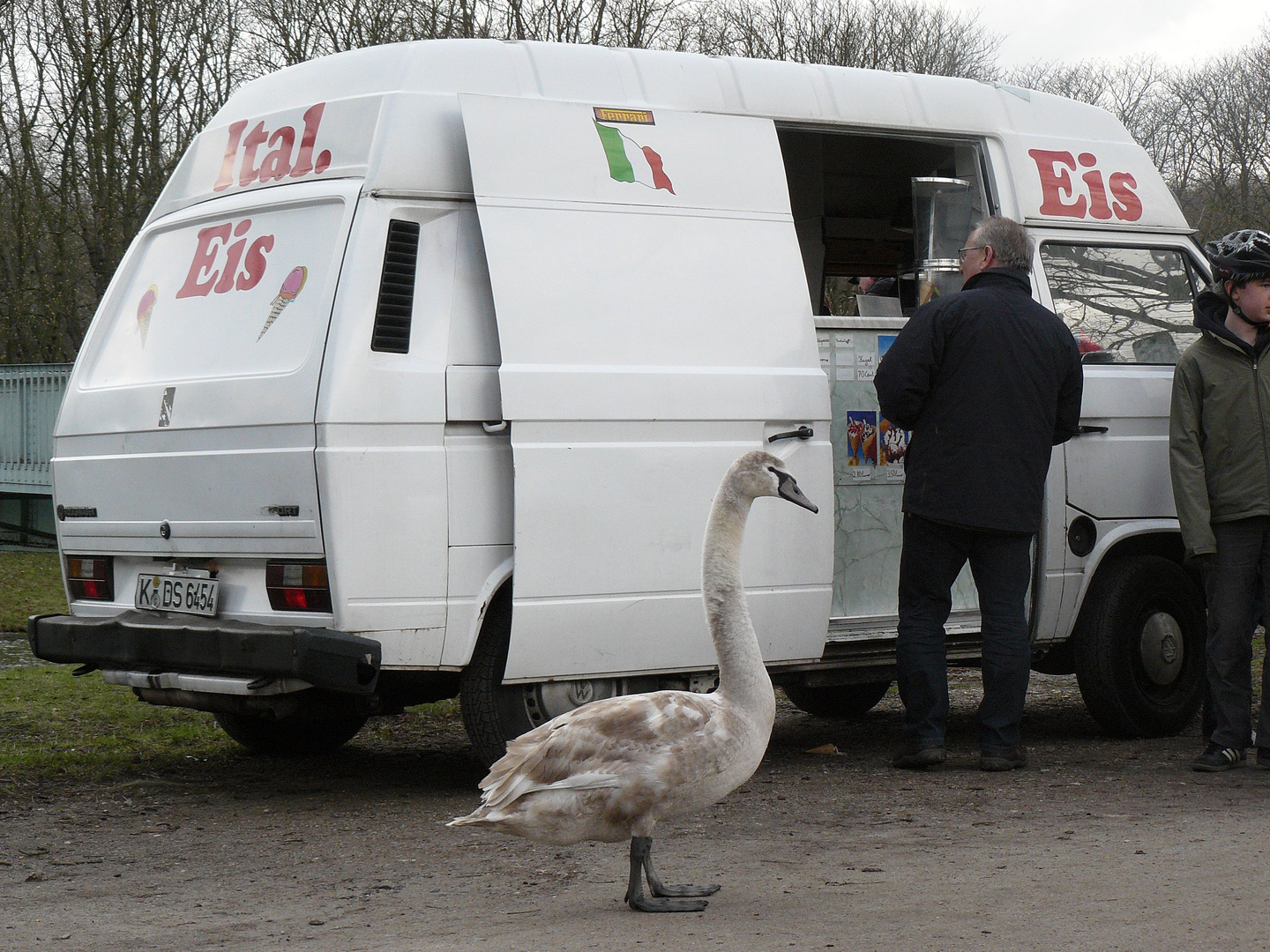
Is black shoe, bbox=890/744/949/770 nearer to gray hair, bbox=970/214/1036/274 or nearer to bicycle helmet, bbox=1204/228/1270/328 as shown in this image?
gray hair, bbox=970/214/1036/274

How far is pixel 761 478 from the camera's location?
15.1 feet

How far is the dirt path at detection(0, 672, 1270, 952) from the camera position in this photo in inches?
152

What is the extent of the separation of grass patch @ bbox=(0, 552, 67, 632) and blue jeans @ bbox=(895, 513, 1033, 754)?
6.23 metres

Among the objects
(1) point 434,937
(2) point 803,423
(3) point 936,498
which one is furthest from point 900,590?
(1) point 434,937

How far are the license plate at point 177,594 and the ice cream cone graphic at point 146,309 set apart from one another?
3.20 ft

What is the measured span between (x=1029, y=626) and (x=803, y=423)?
152 centimetres

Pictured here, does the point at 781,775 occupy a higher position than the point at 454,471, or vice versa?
the point at 454,471

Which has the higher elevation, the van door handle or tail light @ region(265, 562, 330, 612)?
the van door handle

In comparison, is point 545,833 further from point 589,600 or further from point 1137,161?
point 1137,161

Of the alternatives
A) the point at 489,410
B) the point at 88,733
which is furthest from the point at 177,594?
the point at 88,733

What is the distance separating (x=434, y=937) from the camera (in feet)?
12.6

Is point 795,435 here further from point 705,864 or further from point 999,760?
point 705,864

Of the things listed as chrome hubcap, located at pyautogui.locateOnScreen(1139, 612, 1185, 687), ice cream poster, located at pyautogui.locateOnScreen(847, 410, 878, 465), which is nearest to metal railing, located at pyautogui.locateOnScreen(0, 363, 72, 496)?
ice cream poster, located at pyautogui.locateOnScreen(847, 410, 878, 465)

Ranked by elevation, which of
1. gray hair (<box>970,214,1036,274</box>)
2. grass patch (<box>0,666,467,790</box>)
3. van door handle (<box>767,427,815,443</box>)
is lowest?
grass patch (<box>0,666,467,790</box>)
